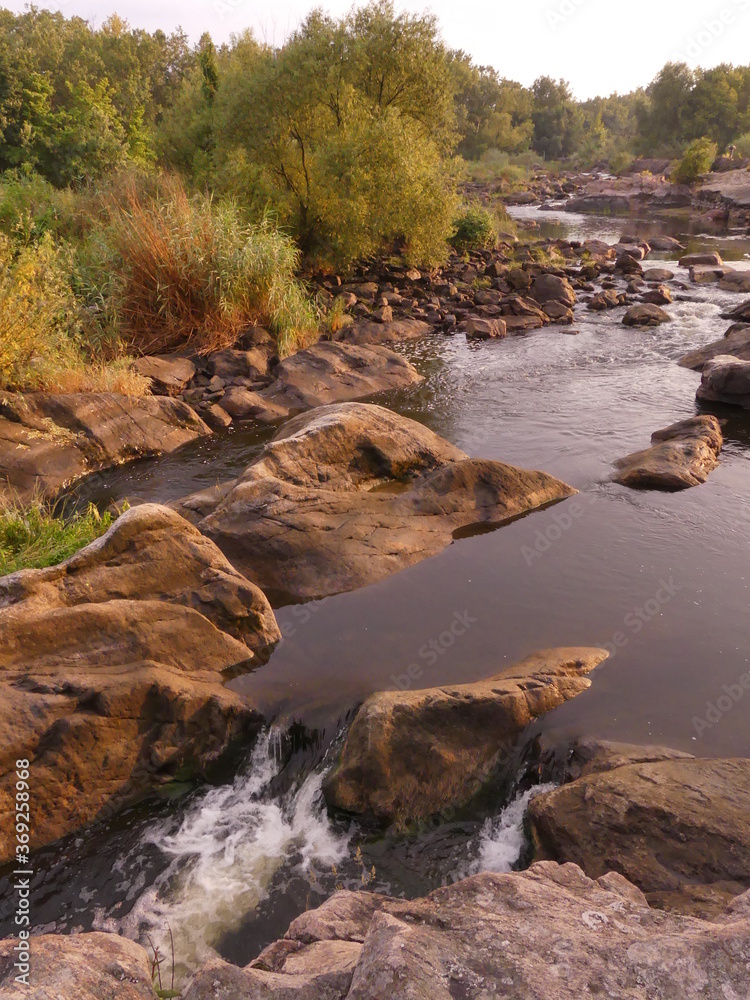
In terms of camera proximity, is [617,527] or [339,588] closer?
[339,588]

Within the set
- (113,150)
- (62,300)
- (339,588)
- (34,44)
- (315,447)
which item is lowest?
(339,588)

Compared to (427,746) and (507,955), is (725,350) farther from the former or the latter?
(507,955)

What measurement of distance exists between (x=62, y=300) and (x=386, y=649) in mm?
9324

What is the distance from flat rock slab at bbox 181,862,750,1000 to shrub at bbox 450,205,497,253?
89.4 ft

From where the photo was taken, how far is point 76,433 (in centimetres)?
1088

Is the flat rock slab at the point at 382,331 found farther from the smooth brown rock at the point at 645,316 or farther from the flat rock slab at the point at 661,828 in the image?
the flat rock slab at the point at 661,828

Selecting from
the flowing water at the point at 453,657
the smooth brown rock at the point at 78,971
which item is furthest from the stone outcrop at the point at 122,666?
the smooth brown rock at the point at 78,971

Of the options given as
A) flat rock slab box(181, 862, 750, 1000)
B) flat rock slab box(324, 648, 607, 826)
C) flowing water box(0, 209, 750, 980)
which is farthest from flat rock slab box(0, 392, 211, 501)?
flat rock slab box(181, 862, 750, 1000)

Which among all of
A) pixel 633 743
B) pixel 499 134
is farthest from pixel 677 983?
pixel 499 134

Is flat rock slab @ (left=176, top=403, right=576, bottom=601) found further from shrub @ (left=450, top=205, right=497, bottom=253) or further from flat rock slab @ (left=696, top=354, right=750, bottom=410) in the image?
shrub @ (left=450, top=205, right=497, bottom=253)

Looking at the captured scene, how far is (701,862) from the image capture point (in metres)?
4.18

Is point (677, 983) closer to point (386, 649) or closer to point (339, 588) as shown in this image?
point (386, 649)

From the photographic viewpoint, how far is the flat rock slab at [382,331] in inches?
678

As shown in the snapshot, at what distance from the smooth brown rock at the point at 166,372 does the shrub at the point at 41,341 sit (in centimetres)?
42
